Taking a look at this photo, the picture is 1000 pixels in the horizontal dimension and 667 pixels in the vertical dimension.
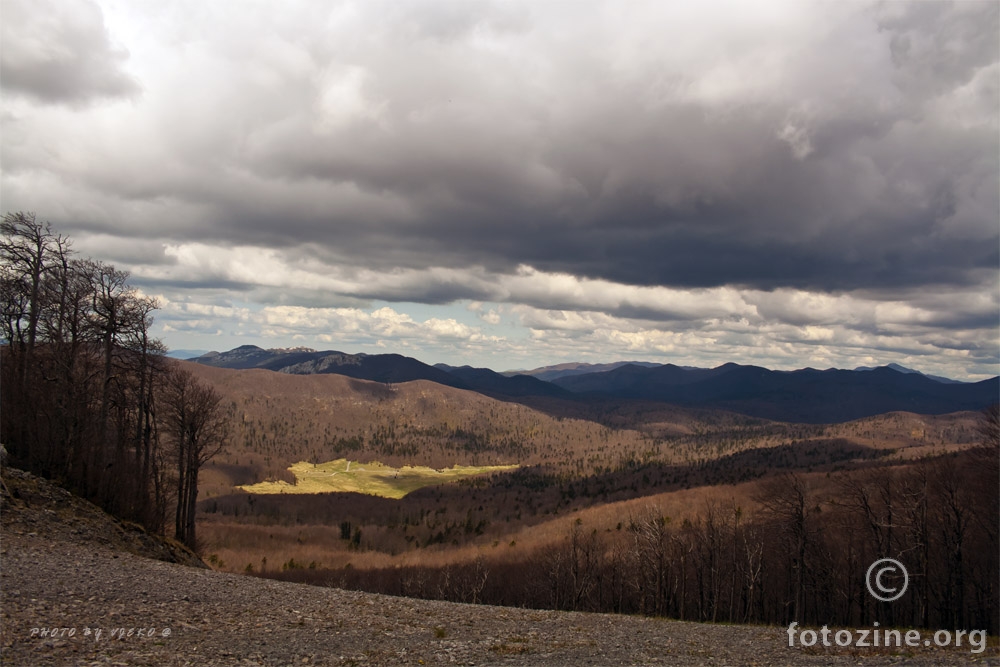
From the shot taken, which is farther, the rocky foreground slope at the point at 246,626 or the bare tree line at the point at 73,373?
the bare tree line at the point at 73,373

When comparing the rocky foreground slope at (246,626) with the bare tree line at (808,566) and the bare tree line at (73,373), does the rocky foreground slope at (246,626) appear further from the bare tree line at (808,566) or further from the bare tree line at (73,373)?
the bare tree line at (808,566)

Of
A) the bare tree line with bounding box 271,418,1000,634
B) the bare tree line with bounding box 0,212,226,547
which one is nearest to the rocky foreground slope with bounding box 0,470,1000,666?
the bare tree line with bounding box 0,212,226,547

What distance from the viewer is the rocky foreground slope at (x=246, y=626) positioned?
18875mm

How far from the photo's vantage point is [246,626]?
22.8 m

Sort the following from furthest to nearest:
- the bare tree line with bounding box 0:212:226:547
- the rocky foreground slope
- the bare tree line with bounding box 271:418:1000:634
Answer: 1. the bare tree line with bounding box 271:418:1000:634
2. the bare tree line with bounding box 0:212:226:547
3. the rocky foreground slope

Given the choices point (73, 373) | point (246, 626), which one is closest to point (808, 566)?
point (246, 626)

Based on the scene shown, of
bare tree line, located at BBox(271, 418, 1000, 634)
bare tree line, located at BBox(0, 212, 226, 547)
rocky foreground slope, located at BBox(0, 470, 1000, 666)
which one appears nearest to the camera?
rocky foreground slope, located at BBox(0, 470, 1000, 666)

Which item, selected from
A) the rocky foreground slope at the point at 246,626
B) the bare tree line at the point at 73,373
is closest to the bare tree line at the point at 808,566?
the rocky foreground slope at the point at 246,626

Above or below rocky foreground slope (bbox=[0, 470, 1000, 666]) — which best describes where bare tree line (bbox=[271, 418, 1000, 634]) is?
below

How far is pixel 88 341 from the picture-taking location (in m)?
46.7

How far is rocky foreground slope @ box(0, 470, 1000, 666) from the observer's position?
61.9 ft

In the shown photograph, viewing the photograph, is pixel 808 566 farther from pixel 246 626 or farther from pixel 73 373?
pixel 73 373

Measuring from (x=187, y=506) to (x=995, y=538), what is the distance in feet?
303

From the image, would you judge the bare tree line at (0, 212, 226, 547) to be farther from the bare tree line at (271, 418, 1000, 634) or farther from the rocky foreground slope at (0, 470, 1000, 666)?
the bare tree line at (271, 418, 1000, 634)
